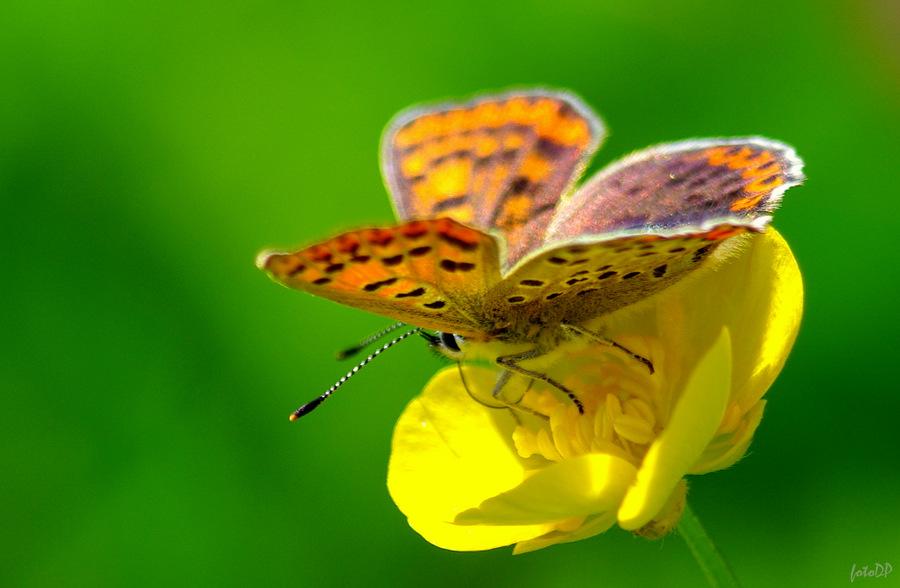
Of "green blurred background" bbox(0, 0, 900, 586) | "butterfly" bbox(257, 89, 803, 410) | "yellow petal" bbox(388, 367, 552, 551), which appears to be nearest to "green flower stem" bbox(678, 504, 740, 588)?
"butterfly" bbox(257, 89, 803, 410)

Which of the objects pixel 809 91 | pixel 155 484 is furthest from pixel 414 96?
pixel 155 484

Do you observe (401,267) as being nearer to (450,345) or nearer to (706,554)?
(450,345)

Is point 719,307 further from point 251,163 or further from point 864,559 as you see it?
point 251,163

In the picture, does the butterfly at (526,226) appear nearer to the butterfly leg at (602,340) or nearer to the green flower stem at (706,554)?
the butterfly leg at (602,340)

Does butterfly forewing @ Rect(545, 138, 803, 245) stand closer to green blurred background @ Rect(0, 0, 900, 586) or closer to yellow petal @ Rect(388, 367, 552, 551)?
yellow petal @ Rect(388, 367, 552, 551)

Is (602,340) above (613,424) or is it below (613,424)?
above

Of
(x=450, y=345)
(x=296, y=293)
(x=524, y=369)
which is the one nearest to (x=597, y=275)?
(x=524, y=369)

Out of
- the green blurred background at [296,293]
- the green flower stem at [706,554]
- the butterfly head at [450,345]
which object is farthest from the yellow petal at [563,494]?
the green blurred background at [296,293]
